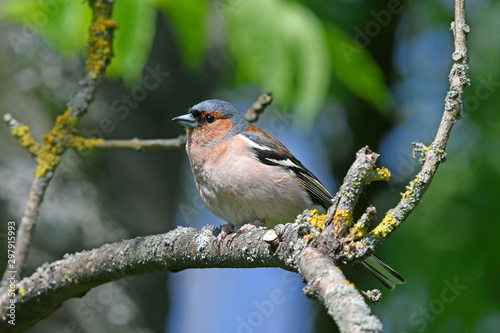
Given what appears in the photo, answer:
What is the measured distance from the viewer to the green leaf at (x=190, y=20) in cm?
417

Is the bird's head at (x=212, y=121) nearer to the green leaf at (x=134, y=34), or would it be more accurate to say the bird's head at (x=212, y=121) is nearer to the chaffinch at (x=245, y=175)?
the chaffinch at (x=245, y=175)

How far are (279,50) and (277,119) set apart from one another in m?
3.89

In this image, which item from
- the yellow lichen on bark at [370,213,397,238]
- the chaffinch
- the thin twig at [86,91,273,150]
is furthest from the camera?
the chaffinch

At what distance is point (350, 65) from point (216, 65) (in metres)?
3.51

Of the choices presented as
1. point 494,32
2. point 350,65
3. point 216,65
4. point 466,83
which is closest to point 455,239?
point 350,65

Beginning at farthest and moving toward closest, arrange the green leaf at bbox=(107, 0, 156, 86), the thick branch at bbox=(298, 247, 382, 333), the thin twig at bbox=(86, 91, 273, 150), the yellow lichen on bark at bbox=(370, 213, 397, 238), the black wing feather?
1. the black wing feather
2. the thin twig at bbox=(86, 91, 273, 150)
3. the green leaf at bbox=(107, 0, 156, 86)
4. the yellow lichen on bark at bbox=(370, 213, 397, 238)
5. the thick branch at bbox=(298, 247, 382, 333)

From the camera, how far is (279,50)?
161 inches

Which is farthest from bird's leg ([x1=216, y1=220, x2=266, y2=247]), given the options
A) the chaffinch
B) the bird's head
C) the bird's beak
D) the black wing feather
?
the bird's beak

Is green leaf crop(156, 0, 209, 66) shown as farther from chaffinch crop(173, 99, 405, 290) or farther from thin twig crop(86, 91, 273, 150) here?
chaffinch crop(173, 99, 405, 290)

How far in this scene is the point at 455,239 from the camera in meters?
5.64

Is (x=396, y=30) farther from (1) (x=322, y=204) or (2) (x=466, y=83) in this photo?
(2) (x=466, y=83)

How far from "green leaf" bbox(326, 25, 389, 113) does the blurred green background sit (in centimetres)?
1

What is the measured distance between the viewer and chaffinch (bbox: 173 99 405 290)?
456 centimetres

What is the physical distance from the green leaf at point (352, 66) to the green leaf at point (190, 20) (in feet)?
3.91
